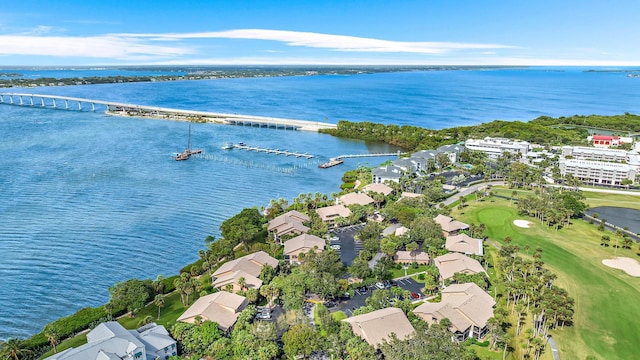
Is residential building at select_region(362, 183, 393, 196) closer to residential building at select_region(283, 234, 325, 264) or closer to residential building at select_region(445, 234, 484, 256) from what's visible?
residential building at select_region(445, 234, 484, 256)

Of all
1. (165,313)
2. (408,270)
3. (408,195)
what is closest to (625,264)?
(408,270)

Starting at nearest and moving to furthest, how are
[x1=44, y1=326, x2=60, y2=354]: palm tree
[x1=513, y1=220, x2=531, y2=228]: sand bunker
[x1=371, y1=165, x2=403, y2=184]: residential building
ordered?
[x1=44, y1=326, x2=60, y2=354]: palm tree → [x1=513, y1=220, x2=531, y2=228]: sand bunker → [x1=371, y1=165, x2=403, y2=184]: residential building

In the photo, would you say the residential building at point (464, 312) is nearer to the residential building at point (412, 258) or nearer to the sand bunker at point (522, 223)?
the residential building at point (412, 258)

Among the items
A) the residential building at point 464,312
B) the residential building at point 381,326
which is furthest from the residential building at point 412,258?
the residential building at point 381,326

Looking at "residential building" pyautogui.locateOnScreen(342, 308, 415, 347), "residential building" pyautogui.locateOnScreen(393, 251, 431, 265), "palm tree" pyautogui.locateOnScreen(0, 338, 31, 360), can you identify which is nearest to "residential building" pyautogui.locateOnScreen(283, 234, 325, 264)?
"residential building" pyautogui.locateOnScreen(393, 251, 431, 265)

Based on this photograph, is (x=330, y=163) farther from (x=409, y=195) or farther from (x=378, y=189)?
(x=409, y=195)
